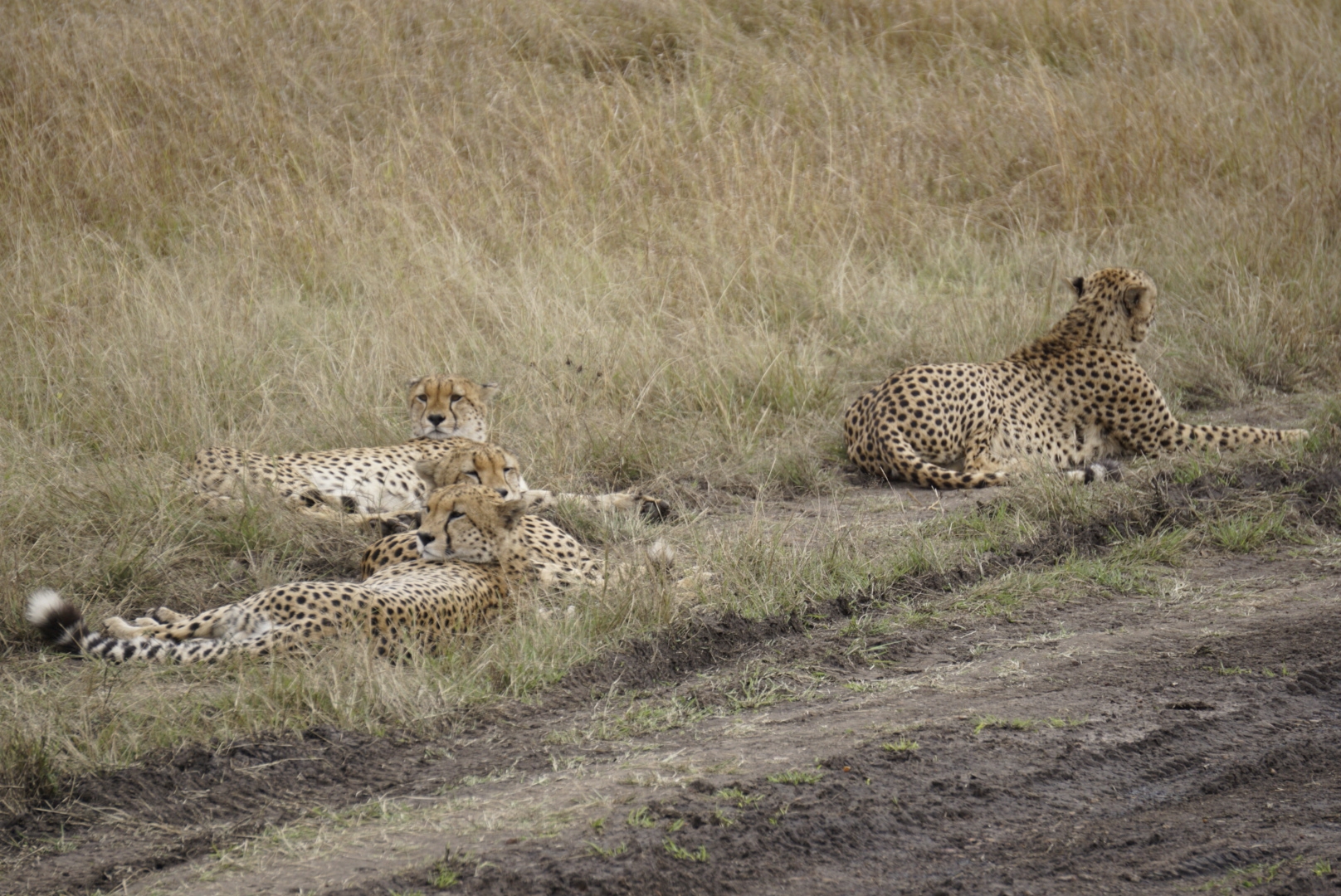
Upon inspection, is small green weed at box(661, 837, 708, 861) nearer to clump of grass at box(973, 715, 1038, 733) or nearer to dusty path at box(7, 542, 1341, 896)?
dusty path at box(7, 542, 1341, 896)

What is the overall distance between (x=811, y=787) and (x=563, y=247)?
4927 millimetres

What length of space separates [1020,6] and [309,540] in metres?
7.78

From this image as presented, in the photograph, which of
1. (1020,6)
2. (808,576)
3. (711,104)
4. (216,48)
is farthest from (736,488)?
(1020,6)

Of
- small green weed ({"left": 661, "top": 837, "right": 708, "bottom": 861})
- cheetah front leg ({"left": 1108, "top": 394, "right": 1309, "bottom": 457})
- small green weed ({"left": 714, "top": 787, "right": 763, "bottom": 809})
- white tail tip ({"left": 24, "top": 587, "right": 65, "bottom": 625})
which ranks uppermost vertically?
small green weed ({"left": 661, "top": 837, "right": 708, "bottom": 861})

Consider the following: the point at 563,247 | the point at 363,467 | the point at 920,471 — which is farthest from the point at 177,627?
the point at 563,247

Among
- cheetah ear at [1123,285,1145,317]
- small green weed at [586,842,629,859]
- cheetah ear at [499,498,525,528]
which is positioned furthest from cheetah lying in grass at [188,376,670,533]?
cheetah ear at [1123,285,1145,317]

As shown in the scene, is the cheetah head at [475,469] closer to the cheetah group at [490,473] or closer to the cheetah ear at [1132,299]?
the cheetah group at [490,473]

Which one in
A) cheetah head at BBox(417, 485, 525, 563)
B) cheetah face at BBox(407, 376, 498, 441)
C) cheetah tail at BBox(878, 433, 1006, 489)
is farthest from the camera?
cheetah face at BBox(407, 376, 498, 441)

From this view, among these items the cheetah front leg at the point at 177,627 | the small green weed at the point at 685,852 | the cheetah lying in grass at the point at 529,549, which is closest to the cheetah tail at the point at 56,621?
the cheetah front leg at the point at 177,627

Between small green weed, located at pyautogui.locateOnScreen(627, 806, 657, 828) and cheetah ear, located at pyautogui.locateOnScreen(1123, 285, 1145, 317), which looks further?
cheetah ear, located at pyautogui.locateOnScreen(1123, 285, 1145, 317)

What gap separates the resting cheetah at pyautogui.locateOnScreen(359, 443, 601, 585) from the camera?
4000mm

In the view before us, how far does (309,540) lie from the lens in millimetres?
4320

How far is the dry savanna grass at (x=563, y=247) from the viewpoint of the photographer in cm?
398

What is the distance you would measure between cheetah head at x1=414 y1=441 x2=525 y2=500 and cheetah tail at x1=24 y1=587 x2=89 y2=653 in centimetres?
116
